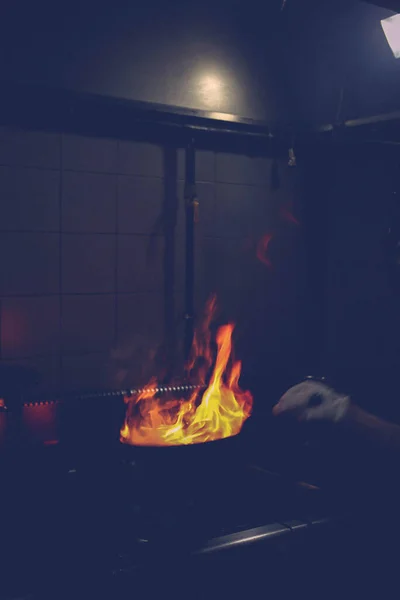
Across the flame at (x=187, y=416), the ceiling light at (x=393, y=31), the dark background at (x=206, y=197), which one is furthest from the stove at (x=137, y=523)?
the ceiling light at (x=393, y=31)

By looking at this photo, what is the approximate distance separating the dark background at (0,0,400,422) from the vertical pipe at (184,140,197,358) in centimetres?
7

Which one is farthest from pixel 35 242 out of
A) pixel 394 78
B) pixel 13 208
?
pixel 394 78

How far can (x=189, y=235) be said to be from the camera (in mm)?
3184

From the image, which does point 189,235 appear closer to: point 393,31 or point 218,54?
point 218,54

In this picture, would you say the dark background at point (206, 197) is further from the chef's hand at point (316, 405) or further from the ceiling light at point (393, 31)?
the chef's hand at point (316, 405)

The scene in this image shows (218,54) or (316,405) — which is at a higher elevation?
(218,54)

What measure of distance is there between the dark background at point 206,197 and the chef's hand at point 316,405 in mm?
652

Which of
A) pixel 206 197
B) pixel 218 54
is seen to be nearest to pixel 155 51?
pixel 218 54

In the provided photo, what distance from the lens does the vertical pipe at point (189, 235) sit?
123 inches

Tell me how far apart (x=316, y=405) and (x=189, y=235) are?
1.56 metres

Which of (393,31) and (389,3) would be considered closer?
(389,3)

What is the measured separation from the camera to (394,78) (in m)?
3.66

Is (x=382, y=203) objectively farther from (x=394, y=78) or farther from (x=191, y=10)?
(x=191, y=10)

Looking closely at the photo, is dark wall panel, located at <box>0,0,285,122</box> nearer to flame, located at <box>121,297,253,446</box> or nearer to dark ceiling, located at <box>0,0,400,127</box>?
dark ceiling, located at <box>0,0,400,127</box>
